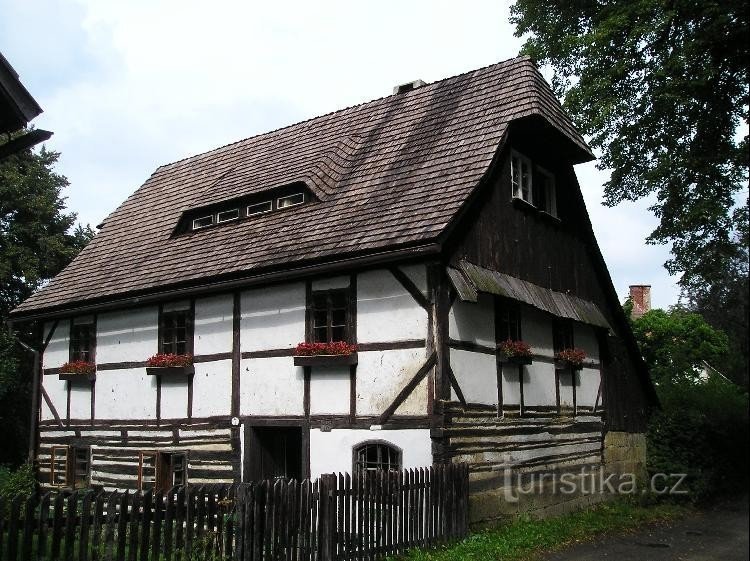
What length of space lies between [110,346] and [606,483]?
11091 millimetres

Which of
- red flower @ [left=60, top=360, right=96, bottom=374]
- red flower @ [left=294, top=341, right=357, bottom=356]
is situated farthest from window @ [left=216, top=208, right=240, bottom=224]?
red flower @ [left=294, top=341, right=357, bottom=356]

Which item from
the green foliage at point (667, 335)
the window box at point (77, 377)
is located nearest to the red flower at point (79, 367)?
the window box at point (77, 377)

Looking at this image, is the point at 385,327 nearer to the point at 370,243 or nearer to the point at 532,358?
the point at 370,243

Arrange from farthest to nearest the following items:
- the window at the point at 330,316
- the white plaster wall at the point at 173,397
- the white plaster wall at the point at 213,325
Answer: the white plaster wall at the point at 173,397 < the white plaster wall at the point at 213,325 < the window at the point at 330,316

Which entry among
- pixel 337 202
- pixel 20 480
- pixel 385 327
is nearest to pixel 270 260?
pixel 337 202

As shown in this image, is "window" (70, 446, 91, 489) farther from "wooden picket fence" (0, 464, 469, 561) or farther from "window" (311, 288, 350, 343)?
"wooden picket fence" (0, 464, 469, 561)

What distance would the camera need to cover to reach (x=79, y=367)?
1677 cm

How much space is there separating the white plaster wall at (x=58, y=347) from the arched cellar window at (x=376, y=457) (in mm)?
8785

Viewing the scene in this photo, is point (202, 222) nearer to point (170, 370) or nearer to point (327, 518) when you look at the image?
point (170, 370)

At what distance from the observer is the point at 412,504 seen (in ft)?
33.3

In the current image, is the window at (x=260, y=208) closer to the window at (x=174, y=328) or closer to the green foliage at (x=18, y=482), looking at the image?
the window at (x=174, y=328)

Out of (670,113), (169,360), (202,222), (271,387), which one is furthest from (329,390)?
(670,113)

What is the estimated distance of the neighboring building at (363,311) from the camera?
11938mm

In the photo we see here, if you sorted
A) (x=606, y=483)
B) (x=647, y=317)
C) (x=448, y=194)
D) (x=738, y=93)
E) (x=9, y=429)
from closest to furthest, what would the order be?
(x=448, y=194)
(x=738, y=93)
(x=606, y=483)
(x=9, y=429)
(x=647, y=317)
